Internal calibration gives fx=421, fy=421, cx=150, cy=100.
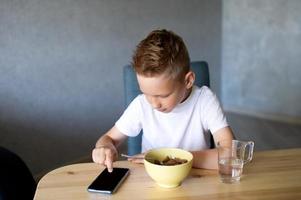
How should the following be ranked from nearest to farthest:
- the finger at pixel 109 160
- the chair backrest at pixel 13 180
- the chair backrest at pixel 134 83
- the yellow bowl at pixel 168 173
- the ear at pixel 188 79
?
the yellow bowl at pixel 168 173, the finger at pixel 109 160, the ear at pixel 188 79, the chair backrest at pixel 13 180, the chair backrest at pixel 134 83

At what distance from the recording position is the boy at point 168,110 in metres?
1.26

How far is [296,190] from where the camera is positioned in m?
1.11

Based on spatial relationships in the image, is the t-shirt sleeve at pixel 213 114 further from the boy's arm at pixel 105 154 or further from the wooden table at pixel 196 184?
the boy's arm at pixel 105 154

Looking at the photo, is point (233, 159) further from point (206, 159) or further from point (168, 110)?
point (168, 110)

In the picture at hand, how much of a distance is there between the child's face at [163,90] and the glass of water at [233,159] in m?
0.23

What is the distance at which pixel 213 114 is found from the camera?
147 cm

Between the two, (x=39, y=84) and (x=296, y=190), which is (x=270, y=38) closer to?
(x=39, y=84)

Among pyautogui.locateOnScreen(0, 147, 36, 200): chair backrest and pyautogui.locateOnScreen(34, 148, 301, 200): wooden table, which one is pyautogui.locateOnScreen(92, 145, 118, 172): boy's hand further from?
pyautogui.locateOnScreen(0, 147, 36, 200): chair backrest

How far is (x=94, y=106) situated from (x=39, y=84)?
0.51 metres

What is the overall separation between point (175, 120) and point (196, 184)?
0.40m

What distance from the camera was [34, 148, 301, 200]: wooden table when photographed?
1.09 m

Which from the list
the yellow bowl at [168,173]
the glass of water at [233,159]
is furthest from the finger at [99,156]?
the glass of water at [233,159]

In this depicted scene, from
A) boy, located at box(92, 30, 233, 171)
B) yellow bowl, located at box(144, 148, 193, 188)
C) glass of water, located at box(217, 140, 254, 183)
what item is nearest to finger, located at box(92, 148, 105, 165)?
boy, located at box(92, 30, 233, 171)

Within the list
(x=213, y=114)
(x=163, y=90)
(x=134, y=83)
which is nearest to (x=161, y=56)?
(x=163, y=90)
